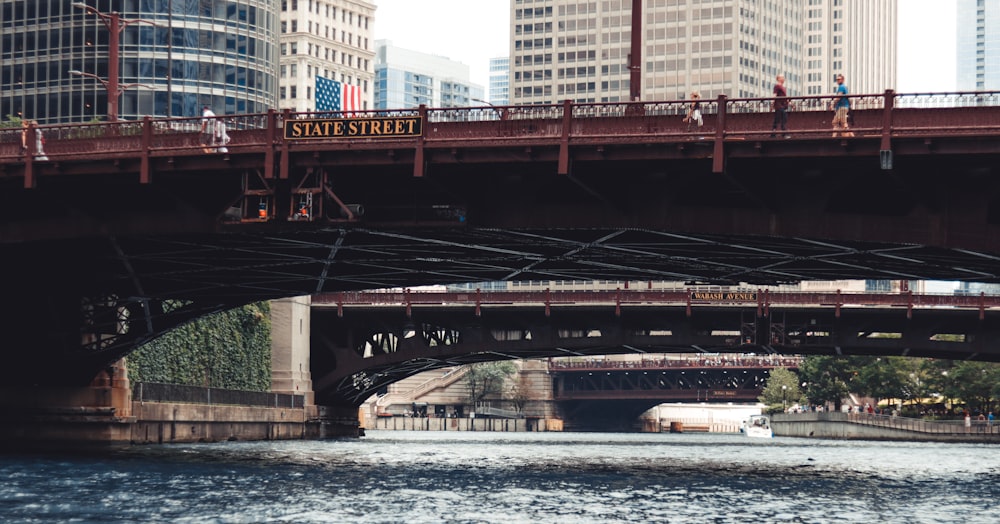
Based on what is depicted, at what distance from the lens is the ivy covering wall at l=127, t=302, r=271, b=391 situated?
97.0 m

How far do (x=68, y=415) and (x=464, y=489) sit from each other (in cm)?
3418

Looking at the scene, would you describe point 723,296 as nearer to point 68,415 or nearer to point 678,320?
point 678,320

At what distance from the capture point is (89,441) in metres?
83.4

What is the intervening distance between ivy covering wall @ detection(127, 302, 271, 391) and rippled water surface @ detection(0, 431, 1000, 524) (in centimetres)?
1098

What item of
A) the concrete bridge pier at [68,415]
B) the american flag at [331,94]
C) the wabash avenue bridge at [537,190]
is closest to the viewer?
the wabash avenue bridge at [537,190]

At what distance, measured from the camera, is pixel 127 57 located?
164m

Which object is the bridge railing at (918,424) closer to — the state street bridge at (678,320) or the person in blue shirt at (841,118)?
the state street bridge at (678,320)

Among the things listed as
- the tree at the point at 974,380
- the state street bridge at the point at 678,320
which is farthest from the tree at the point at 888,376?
the state street bridge at the point at 678,320

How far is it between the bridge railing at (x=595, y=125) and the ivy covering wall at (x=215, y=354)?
35.4 metres

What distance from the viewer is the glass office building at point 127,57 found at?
160125mm

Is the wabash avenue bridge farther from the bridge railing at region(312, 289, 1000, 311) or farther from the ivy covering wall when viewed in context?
Result: the bridge railing at region(312, 289, 1000, 311)

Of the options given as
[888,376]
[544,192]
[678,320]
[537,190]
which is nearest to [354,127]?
[537,190]

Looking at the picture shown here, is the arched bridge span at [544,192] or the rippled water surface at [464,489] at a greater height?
the arched bridge span at [544,192]

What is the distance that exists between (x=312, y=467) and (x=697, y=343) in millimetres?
47883
